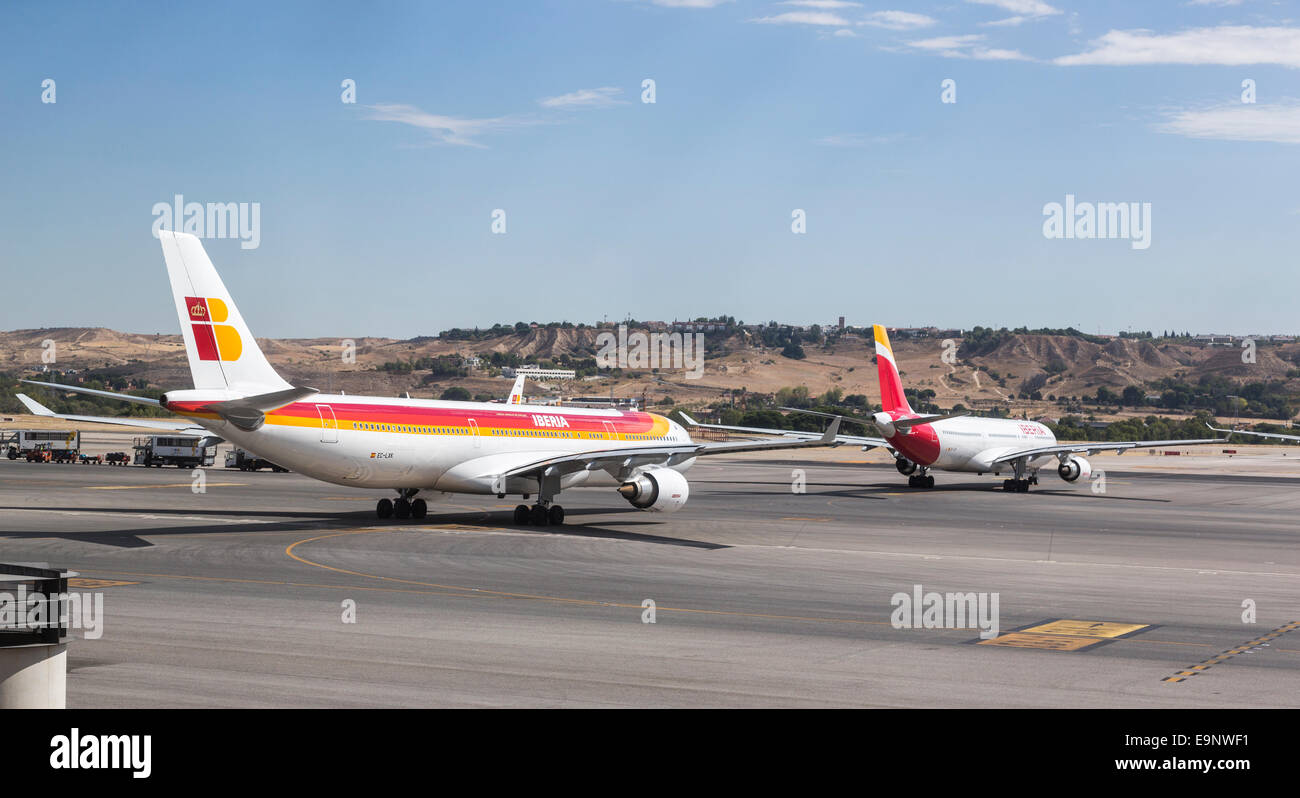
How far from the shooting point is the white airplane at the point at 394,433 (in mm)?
33375

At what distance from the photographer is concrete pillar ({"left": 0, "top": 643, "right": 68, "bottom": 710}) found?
31.3 ft

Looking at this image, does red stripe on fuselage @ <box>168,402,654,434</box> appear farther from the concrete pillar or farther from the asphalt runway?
the concrete pillar

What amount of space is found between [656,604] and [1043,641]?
24.7 ft

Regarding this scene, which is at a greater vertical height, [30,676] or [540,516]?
[30,676]

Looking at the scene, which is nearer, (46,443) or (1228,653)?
(1228,653)

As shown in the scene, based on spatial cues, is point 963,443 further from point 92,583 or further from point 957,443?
point 92,583

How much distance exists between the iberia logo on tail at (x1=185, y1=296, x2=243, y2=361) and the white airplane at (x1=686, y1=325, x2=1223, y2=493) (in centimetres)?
3557

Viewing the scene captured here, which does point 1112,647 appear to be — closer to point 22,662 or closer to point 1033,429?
point 22,662

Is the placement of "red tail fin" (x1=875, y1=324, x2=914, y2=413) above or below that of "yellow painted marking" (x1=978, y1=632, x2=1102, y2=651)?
above

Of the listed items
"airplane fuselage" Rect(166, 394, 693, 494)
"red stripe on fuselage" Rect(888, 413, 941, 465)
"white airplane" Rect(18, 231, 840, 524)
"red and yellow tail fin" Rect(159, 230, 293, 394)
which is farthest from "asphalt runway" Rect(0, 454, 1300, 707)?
"red stripe on fuselage" Rect(888, 413, 941, 465)

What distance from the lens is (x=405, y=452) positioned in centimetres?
3850

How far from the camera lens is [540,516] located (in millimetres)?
41062

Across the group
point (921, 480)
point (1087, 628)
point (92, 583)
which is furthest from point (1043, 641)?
point (921, 480)
